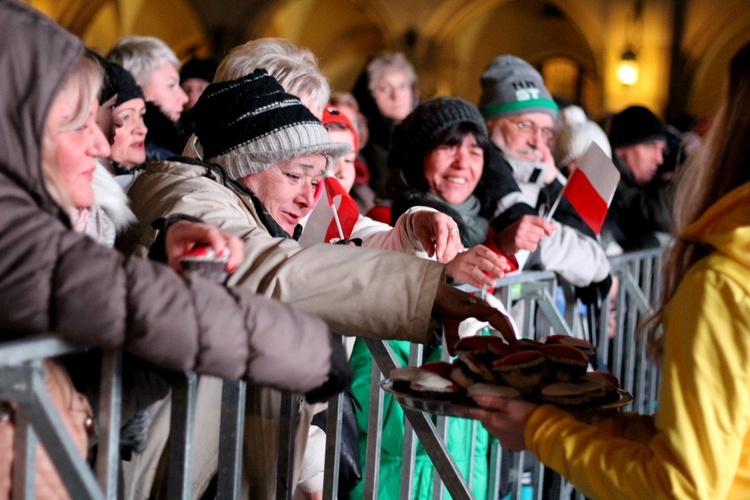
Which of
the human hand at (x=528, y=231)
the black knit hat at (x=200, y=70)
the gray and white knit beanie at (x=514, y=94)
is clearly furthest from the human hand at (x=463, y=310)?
the black knit hat at (x=200, y=70)

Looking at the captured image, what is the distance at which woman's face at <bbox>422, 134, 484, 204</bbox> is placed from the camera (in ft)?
13.8

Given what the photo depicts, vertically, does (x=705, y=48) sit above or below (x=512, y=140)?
above

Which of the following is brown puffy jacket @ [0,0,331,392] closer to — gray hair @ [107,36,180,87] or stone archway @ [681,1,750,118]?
gray hair @ [107,36,180,87]

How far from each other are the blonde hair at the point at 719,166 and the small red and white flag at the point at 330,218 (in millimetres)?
1260

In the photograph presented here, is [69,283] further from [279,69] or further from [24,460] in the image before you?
[279,69]

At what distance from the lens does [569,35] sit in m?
22.4

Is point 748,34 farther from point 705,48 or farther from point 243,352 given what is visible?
point 243,352

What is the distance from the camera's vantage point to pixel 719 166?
1.98 m

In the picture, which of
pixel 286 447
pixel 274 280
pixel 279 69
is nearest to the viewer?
pixel 274 280

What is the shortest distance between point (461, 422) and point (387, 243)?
2.11 ft

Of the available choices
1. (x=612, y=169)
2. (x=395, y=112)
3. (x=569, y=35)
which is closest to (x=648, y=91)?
(x=569, y=35)

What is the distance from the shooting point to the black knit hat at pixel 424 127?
4.19 m

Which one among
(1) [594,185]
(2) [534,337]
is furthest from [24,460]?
(2) [534,337]

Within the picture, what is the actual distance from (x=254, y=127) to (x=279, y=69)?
48 cm
